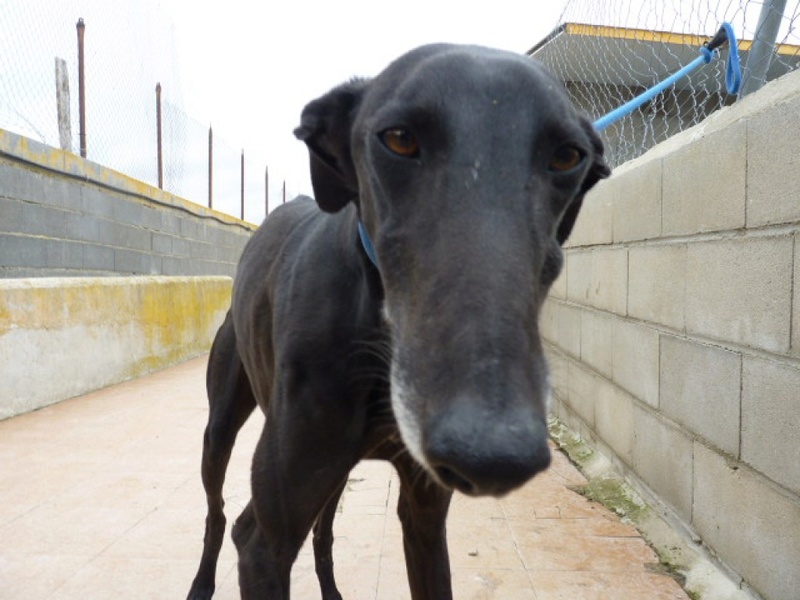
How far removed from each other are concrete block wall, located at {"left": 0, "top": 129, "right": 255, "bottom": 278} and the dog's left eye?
5.13 meters

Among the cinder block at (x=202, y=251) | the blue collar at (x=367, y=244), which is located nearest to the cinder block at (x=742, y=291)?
the blue collar at (x=367, y=244)

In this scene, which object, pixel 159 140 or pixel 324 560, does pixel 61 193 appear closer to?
pixel 159 140

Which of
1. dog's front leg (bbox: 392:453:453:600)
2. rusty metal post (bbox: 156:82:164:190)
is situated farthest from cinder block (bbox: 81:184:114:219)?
dog's front leg (bbox: 392:453:453:600)

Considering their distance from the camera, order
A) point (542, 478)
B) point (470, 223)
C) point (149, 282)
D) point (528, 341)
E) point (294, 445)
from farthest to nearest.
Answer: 1. point (149, 282)
2. point (542, 478)
3. point (294, 445)
4. point (470, 223)
5. point (528, 341)

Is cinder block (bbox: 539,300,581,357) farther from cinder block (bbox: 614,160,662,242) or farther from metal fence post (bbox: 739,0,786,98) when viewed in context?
metal fence post (bbox: 739,0,786,98)

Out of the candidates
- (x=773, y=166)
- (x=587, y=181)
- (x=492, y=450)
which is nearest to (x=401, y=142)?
(x=587, y=181)

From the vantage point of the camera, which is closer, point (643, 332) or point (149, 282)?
point (643, 332)

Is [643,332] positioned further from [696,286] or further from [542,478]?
[542,478]

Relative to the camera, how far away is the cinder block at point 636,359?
2.97 m

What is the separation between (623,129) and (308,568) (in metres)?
2.58

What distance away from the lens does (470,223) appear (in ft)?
3.63

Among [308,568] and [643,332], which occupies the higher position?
[643,332]

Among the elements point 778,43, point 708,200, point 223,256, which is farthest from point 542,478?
point 223,256

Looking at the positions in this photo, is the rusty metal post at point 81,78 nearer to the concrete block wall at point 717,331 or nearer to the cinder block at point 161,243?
the cinder block at point 161,243
